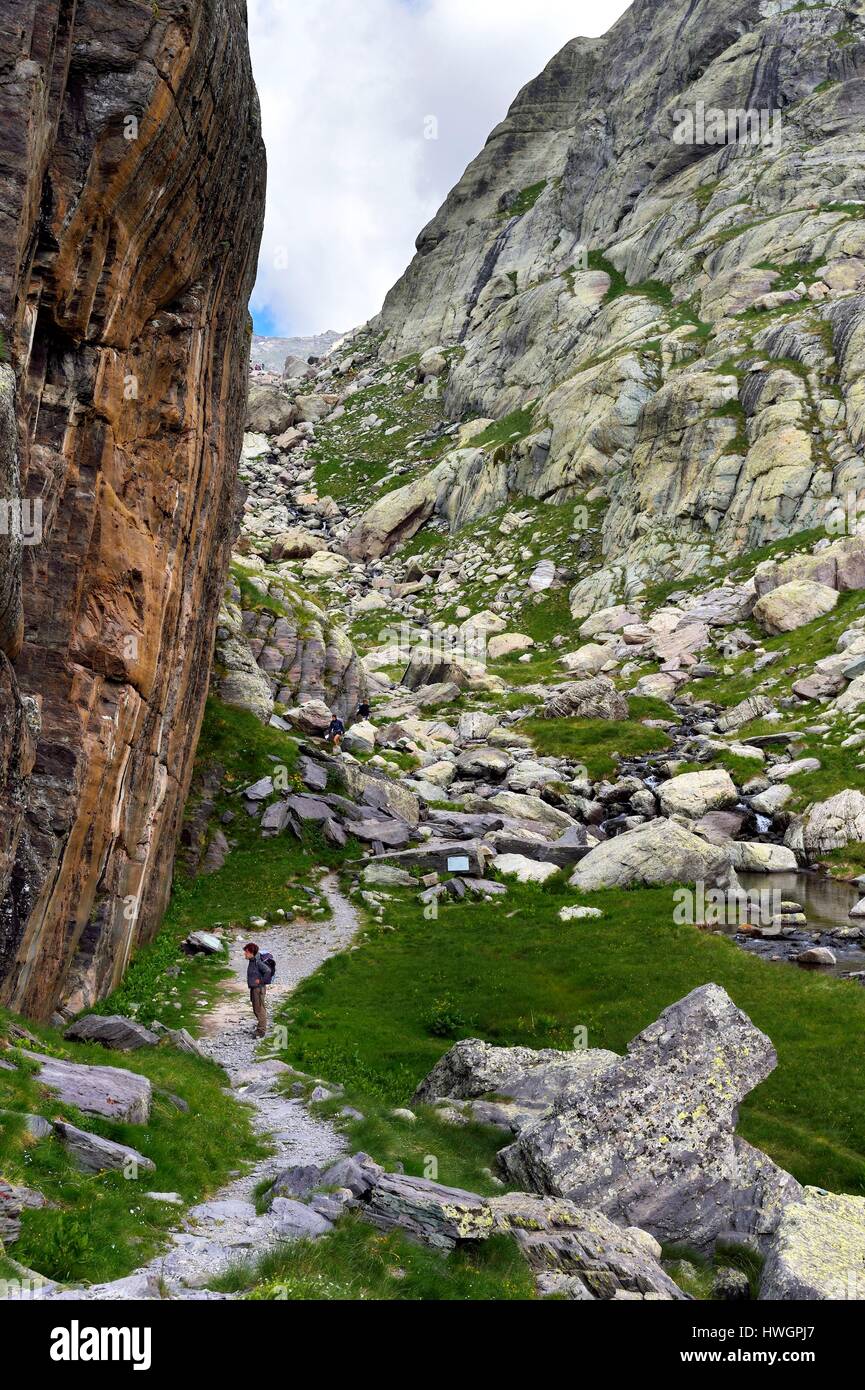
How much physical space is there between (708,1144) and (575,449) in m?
99.5

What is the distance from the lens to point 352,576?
119812mm

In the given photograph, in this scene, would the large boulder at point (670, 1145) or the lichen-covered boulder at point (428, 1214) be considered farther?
the large boulder at point (670, 1145)

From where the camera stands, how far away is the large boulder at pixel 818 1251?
44.8 feet

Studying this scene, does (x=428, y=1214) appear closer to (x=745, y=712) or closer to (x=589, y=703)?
(x=745, y=712)

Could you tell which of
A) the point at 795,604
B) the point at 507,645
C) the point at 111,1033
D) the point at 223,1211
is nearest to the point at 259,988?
the point at 111,1033

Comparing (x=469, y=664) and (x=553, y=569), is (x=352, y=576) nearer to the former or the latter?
(x=553, y=569)

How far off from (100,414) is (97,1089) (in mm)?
15950

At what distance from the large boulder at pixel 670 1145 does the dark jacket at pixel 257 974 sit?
10.1 metres

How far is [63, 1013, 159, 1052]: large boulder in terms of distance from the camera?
794 inches

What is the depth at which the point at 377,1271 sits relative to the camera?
11422 millimetres

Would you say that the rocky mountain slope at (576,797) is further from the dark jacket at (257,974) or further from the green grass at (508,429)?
the dark jacket at (257,974)

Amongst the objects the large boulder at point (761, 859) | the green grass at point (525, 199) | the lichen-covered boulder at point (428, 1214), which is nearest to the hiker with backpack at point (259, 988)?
the lichen-covered boulder at point (428, 1214)

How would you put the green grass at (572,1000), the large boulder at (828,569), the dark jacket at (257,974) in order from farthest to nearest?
the large boulder at (828,569) → the dark jacket at (257,974) → the green grass at (572,1000)

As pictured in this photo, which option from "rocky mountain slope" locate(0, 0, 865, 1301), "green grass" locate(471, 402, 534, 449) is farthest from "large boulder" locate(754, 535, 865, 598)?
"green grass" locate(471, 402, 534, 449)
